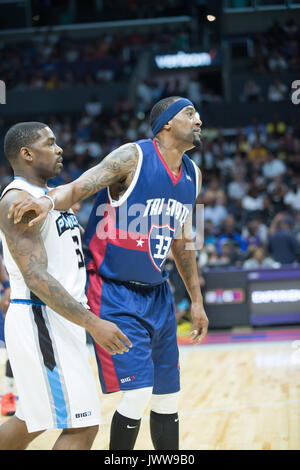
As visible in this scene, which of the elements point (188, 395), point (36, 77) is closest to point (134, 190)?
point (188, 395)

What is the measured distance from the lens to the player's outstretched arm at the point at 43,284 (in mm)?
2596

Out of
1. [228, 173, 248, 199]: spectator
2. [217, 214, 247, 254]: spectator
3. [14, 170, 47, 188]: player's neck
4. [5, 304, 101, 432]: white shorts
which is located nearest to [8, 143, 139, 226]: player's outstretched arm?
[14, 170, 47, 188]: player's neck

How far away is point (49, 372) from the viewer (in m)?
2.69

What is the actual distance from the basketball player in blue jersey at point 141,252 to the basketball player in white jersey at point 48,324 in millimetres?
193

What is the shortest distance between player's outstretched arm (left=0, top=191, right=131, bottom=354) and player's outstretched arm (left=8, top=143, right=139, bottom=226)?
10cm

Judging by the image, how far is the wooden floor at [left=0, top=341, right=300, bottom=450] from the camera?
4.24 meters

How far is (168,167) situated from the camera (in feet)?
10.9

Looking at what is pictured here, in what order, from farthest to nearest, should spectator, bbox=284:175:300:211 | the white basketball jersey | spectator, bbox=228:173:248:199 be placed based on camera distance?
spectator, bbox=228:173:248:199, spectator, bbox=284:175:300:211, the white basketball jersey

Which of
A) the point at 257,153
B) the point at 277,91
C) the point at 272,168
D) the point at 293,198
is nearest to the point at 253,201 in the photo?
the point at 293,198

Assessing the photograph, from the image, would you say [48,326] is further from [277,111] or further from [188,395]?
[277,111]

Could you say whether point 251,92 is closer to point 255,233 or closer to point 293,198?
point 293,198

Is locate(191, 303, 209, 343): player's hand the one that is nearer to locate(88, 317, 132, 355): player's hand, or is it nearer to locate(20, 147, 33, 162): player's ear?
locate(88, 317, 132, 355): player's hand

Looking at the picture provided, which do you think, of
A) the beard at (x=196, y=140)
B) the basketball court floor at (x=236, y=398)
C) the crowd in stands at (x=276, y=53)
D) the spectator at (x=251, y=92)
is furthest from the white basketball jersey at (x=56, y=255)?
the spectator at (x=251, y=92)
